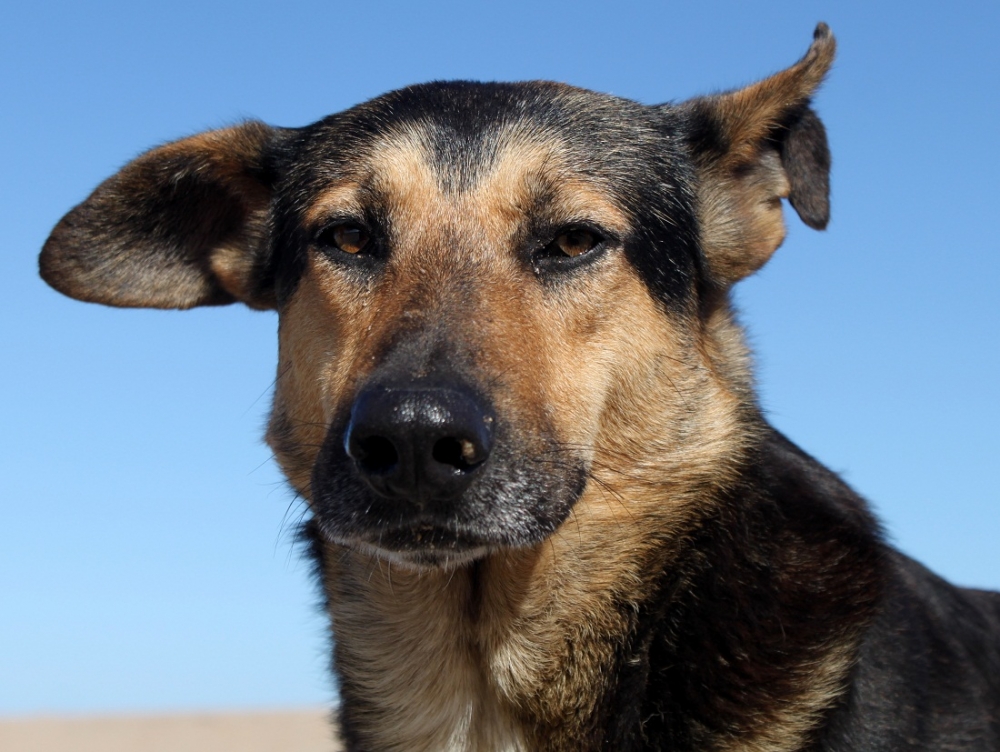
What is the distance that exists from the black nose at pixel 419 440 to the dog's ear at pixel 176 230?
1.99 metres

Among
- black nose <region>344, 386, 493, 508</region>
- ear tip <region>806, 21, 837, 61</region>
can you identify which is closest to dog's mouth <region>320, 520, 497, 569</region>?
black nose <region>344, 386, 493, 508</region>

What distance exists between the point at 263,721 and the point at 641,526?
2746cm

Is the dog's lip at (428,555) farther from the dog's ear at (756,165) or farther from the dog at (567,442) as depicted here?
the dog's ear at (756,165)

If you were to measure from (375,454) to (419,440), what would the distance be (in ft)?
0.65

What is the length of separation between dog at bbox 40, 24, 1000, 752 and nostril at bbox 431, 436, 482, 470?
11mm

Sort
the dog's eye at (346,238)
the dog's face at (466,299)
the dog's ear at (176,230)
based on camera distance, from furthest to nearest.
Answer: the dog's ear at (176,230) < the dog's eye at (346,238) < the dog's face at (466,299)

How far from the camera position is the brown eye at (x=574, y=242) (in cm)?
433

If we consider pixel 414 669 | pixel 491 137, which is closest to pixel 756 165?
pixel 491 137

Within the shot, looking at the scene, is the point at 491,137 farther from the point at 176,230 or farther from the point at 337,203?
the point at 176,230

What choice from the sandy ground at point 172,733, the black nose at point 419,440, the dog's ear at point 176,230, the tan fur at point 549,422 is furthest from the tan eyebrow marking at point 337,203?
the sandy ground at point 172,733

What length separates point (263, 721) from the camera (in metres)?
29.4

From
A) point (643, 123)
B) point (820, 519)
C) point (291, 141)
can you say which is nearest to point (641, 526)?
point (820, 519)

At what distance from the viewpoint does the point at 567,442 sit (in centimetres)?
392

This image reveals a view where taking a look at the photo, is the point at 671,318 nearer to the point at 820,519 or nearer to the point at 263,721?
the point at 820,519
